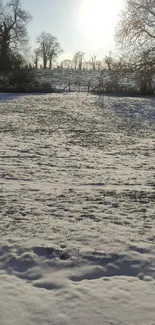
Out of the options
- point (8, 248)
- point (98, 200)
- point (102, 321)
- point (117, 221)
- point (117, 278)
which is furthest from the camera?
point (98, 200)

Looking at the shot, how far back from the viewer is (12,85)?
3048cm

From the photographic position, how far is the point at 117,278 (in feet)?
10.9

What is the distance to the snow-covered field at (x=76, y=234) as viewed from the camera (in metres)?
2.90

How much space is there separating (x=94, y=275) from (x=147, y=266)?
0.65m

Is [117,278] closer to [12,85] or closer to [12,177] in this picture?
[12,177]

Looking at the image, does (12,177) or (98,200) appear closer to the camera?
(98,200)

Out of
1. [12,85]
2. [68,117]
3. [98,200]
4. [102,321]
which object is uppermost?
[12,85]

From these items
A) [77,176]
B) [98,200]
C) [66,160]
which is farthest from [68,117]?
[98,200]

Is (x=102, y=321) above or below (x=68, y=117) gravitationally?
below

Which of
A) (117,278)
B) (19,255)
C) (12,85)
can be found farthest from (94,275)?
(12,85)

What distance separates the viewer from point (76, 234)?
420 centimetres

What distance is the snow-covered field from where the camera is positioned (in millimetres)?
2898

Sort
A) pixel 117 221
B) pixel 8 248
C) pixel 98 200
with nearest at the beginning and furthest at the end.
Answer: pixel 8 248 → pixel 117 221 → pixel 98 200

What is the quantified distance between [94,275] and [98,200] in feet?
7.15
